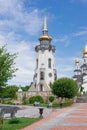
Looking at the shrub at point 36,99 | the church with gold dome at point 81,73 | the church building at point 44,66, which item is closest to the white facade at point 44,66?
the church building at point 44,66

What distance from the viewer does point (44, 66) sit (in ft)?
321

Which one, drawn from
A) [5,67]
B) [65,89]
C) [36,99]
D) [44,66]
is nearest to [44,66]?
[44,66]

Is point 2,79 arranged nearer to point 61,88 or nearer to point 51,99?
point 61,88

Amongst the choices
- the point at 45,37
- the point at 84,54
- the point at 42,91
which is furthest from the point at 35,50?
the point at 84,54

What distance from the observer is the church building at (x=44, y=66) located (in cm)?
9644

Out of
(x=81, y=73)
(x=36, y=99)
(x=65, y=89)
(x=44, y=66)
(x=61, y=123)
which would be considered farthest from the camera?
(x=81, y=73)

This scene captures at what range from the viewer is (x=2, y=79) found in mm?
27766

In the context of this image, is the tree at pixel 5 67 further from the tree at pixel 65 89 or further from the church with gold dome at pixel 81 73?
the church with gold dome at pixel 81 73

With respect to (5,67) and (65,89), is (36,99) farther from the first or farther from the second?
(5,67)

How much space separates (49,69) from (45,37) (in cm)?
1050

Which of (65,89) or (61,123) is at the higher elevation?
(65,89)

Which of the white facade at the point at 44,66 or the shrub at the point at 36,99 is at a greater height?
the white facade at the point at 44,66

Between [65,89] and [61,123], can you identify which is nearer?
[61,123]

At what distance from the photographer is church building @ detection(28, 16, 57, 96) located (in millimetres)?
96438
